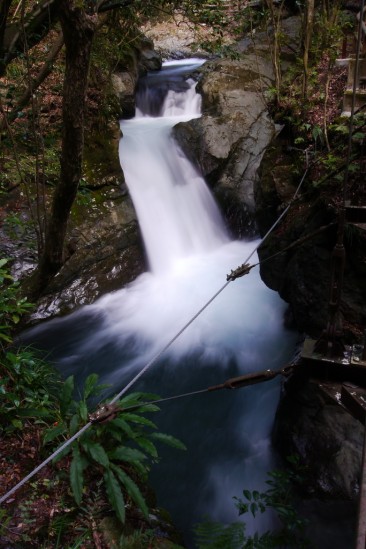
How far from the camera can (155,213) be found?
9.20 metres

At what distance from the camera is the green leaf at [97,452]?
2500 mm

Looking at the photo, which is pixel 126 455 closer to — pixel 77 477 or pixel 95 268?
pixel 77 477

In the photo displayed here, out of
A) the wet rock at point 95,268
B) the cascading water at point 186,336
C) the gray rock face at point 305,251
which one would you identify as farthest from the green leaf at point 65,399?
the wet rock at point 95,268

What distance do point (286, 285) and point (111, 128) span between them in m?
5.80

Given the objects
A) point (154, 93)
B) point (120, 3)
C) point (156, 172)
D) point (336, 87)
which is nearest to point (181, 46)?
point (154, 93)

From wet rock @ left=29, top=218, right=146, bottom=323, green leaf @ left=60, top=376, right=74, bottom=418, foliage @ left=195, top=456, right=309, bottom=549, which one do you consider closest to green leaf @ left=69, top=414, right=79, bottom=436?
green leaf @ left=60, top=376, right=74, bottom=418

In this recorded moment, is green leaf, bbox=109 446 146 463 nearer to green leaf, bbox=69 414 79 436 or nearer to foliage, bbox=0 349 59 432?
green leaf, bbox=69 414 79 436

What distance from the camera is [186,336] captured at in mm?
6934

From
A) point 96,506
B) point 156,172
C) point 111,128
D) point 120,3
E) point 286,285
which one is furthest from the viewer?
point 156,172

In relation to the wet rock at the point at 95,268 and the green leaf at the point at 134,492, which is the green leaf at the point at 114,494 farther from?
the wet rock at the point at 95,268

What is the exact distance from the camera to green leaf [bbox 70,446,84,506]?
7.66 feet

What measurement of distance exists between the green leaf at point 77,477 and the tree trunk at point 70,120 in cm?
187

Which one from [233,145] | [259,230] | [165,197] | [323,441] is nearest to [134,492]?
[323,441]

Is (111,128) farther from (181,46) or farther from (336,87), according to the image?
(181,46)
